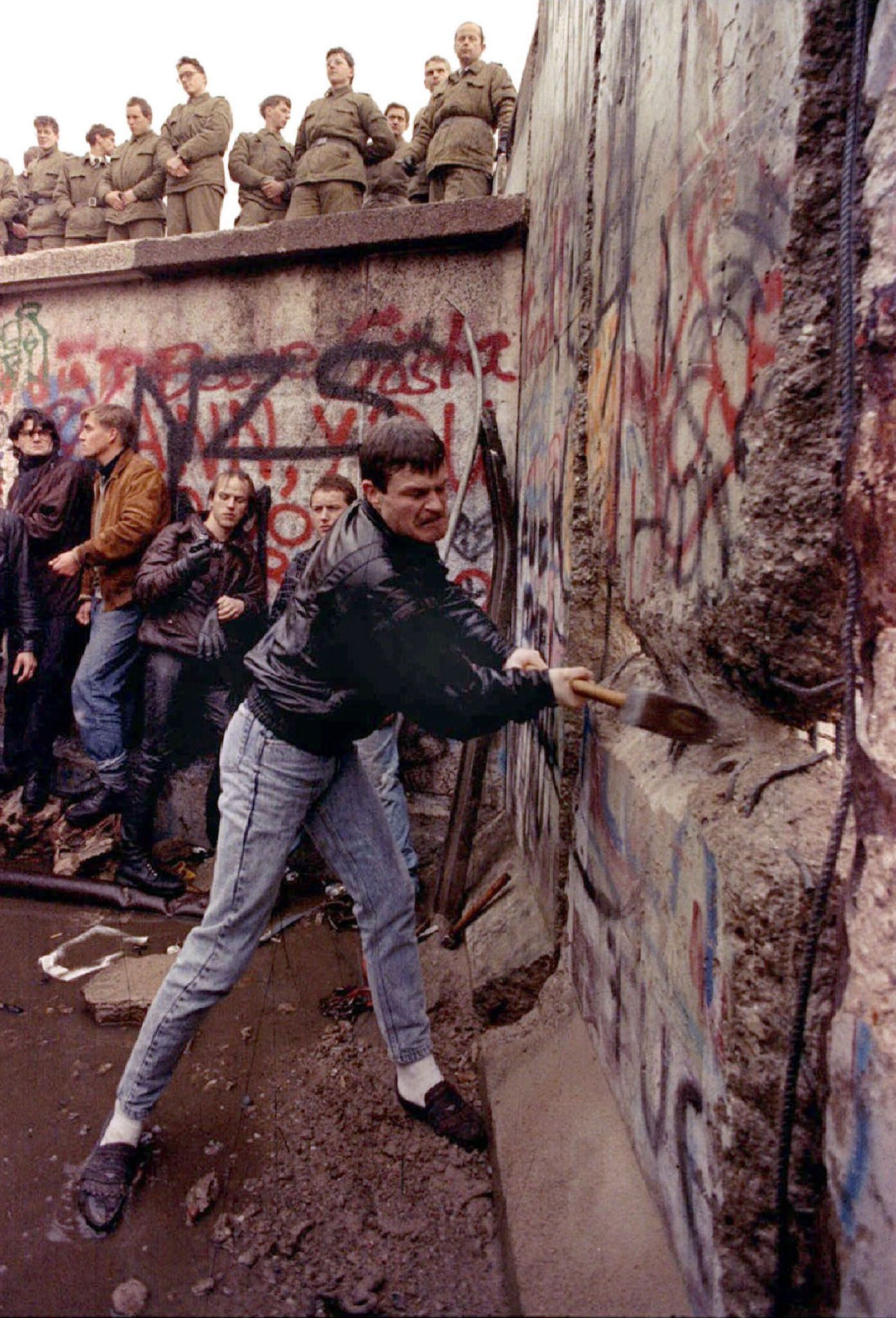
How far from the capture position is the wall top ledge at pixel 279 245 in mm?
4539

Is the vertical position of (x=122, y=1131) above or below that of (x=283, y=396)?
below

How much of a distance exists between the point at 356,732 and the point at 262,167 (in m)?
6.97

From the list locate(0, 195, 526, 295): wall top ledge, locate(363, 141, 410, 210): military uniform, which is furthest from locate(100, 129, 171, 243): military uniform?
locate(0, 195, 526, 295): wall top ledge

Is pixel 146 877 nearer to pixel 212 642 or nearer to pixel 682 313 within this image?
pixel 212 642

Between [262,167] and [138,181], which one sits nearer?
[262,167]

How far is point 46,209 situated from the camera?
28.6ft

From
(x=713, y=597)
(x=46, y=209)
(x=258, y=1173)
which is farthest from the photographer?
(x=46, y=209)

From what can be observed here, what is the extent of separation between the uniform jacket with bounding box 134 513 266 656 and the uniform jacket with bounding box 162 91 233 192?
13.9 feet

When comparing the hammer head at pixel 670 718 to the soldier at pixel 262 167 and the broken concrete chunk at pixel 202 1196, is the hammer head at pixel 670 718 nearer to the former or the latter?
the broken concrete chunk at pixel 202 1196

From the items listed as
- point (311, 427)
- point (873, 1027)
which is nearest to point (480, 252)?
point (311, 427)

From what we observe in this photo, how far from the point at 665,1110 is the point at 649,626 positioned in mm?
972

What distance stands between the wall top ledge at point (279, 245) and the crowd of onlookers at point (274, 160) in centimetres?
156

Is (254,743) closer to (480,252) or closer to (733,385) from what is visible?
(733,385)

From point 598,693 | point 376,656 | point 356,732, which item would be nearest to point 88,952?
point 356,732
